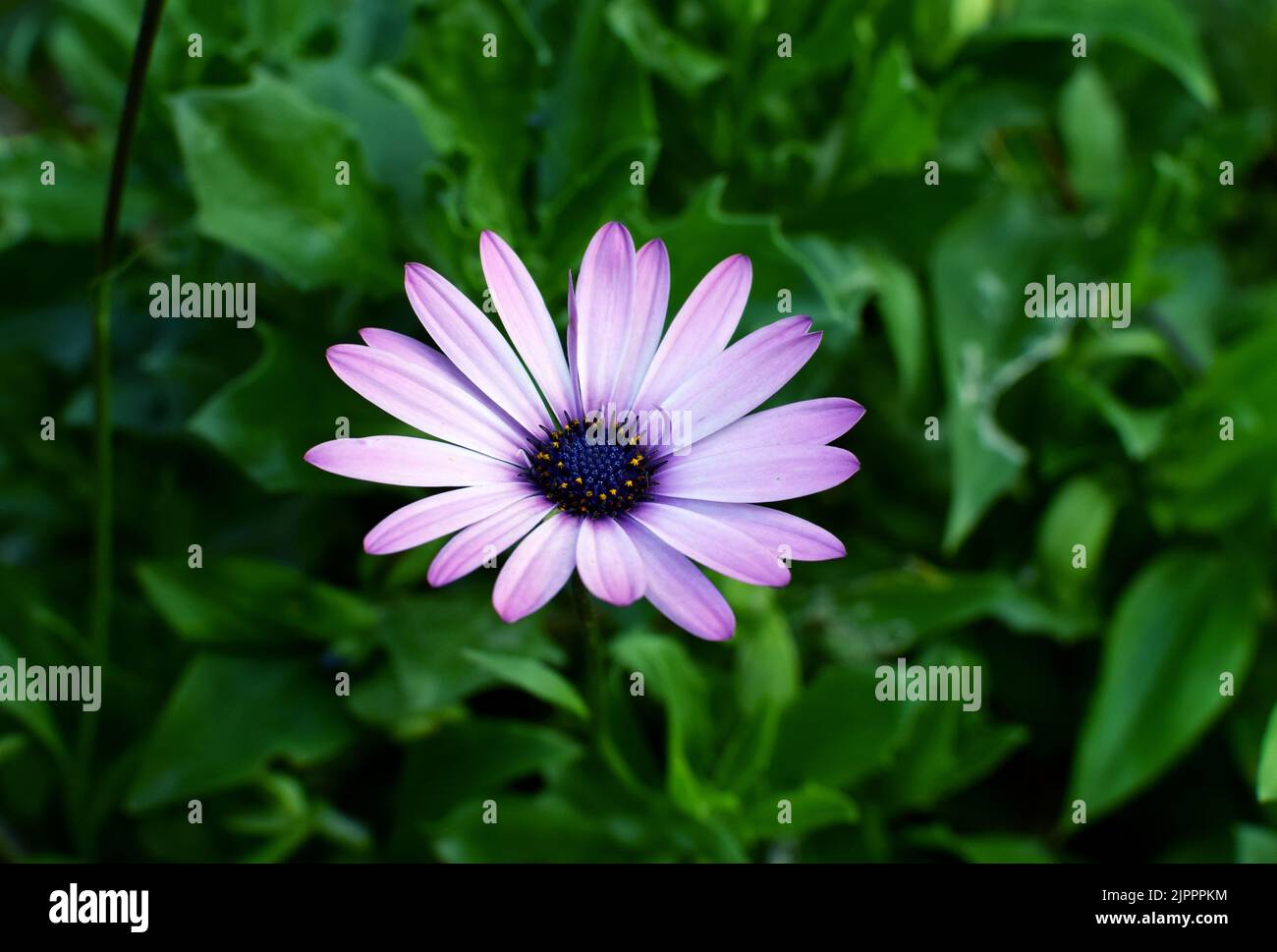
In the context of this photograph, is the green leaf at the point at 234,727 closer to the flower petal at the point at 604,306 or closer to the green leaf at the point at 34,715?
the green leaf at the point at 34,715

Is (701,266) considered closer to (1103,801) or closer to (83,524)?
(1103,801)

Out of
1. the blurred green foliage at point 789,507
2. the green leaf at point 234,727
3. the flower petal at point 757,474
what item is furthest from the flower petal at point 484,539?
the green leaf at point 234,727

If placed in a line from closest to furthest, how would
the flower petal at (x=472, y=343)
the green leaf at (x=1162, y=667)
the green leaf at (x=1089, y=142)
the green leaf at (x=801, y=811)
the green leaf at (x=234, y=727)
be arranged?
the flower petal at (x=472, y=343), the green leaf at (x=801, y=811), the green leaf at (x=234, y=727), the green leaf at (x=1162, y=667), the green leaf at (x=1089, y=142)

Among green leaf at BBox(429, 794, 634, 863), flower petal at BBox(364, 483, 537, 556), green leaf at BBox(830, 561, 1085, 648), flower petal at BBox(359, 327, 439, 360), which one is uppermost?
flower petal at BBox(359, 327, 439, 360)

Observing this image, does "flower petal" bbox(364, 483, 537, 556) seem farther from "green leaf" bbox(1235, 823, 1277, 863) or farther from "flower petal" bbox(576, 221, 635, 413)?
"green leaf" bbox(1235, 823, 1277, 863)

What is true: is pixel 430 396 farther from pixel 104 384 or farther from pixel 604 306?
pixel 104 384

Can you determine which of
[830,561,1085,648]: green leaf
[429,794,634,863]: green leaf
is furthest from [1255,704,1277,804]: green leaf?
[429,794,634,863]: green leaf
